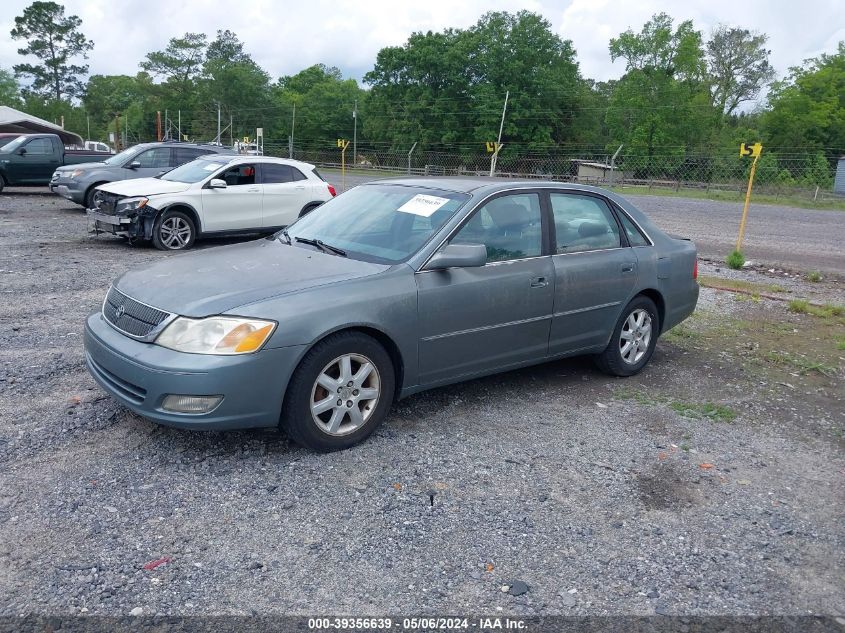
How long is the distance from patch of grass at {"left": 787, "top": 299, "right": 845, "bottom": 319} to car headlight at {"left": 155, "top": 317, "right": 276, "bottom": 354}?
7.26 meters

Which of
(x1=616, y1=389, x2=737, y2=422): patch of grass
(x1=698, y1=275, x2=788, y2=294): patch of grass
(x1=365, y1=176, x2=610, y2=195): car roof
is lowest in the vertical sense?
(x1=616, y1=389, x2=737, y2=422): patch of grass

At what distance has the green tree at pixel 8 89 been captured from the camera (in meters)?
88.6

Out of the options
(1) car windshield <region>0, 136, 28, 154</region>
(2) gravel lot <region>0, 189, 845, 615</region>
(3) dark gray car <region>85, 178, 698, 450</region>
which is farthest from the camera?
(1) car windshield <region>0, 136, 28, 154</region>

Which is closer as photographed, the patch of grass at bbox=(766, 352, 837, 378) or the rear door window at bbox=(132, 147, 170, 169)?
the patch of grass at bbox=(766, 352, 837, 378)

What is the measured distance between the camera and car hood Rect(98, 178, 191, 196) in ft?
37.4

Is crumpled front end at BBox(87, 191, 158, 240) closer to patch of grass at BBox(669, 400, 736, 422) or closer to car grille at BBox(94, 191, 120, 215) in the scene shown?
car grille at BBox(94, 191, 120, 215)

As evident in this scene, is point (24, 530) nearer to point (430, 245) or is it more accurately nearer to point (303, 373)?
point (303, 373)

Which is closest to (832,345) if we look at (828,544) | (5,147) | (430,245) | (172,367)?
(828,544)

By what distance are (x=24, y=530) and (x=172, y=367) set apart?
1.00 metres

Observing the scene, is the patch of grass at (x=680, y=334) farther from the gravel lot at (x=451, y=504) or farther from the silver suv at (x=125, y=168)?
the silver suv at (x=125, y=168)

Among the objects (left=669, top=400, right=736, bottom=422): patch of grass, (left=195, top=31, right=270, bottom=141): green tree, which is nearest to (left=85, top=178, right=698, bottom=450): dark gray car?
(left=669, top=400, right=736, bottom=422): patch of grass

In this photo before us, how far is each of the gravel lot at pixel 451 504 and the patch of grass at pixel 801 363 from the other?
1.54 feet

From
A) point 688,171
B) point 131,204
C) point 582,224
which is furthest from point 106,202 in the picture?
point 688,171

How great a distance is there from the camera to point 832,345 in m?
7.29
